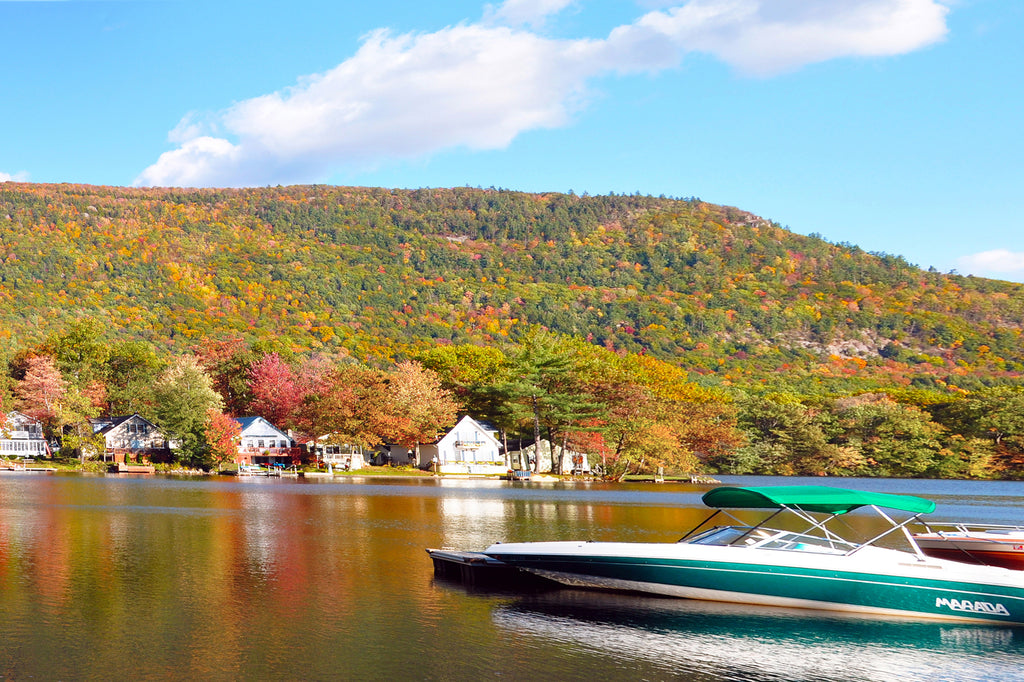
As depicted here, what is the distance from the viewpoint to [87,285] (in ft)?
602

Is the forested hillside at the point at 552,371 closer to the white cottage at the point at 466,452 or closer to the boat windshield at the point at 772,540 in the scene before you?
the white cottage at the point at 466,452

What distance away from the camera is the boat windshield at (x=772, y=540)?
20.9m

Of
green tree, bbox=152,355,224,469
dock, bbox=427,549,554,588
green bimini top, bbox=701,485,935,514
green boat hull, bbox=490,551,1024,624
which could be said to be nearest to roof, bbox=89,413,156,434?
green tree, bbox=152,355,224,469

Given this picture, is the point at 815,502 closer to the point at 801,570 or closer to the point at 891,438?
the point at 801,570

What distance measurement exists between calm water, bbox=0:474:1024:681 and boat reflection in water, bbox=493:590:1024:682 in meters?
0.06

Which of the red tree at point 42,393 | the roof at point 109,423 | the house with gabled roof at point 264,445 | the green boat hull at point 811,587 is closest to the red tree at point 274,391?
the house with gabled roof at point 264,445

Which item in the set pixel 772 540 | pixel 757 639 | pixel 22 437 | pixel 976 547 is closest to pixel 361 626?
pixel 757 639

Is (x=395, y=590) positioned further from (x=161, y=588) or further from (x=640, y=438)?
(x=640, y=438)

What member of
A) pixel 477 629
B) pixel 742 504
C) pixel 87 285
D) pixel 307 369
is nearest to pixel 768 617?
pixel 742 504

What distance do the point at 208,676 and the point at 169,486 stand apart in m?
54.5

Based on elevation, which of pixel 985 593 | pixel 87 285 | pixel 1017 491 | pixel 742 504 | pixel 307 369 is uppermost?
pixel 87 285

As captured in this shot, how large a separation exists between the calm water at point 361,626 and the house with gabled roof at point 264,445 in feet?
217

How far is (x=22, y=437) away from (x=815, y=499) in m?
109

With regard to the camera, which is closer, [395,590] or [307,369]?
[395,590]
